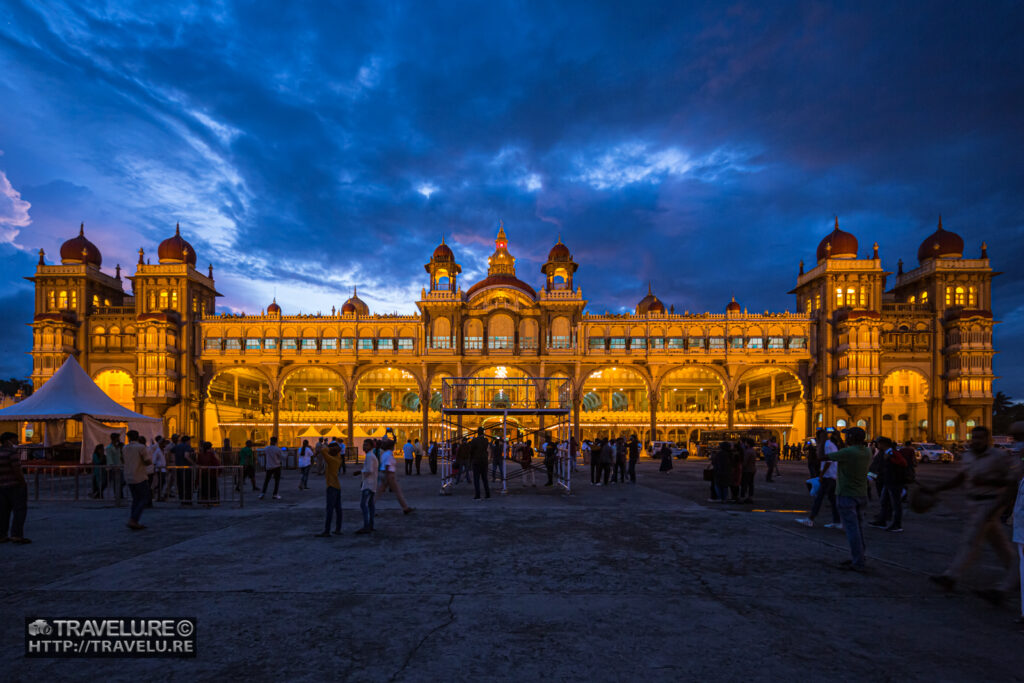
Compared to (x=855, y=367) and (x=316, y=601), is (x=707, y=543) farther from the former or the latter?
(x=855, y=367)

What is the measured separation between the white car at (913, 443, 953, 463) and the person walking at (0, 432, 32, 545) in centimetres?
4741

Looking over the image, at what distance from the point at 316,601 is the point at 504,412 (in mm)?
11034

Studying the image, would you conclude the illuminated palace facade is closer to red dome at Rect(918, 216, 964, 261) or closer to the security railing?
red dome at Rect(918, 216, 964, 261)

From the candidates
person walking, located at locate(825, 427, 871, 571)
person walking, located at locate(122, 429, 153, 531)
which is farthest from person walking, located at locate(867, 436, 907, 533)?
person walking, located at locate(122, 429, 153, 531)

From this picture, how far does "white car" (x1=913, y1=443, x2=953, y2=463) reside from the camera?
132 feet

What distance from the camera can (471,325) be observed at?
174 feet

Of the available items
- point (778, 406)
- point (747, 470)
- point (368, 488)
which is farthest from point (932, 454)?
point (368, 488)

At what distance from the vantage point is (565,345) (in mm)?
52344

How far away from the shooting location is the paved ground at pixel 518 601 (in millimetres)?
4594

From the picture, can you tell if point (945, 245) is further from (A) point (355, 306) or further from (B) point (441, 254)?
(A) point (355, 306)

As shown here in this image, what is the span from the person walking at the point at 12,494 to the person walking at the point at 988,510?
13.2m

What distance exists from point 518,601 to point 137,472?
8.93 metres

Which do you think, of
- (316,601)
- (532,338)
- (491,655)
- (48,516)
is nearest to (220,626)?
(316,601)

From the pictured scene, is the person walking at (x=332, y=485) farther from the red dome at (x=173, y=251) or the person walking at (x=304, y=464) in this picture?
the red dome at (x=173, y=251)
